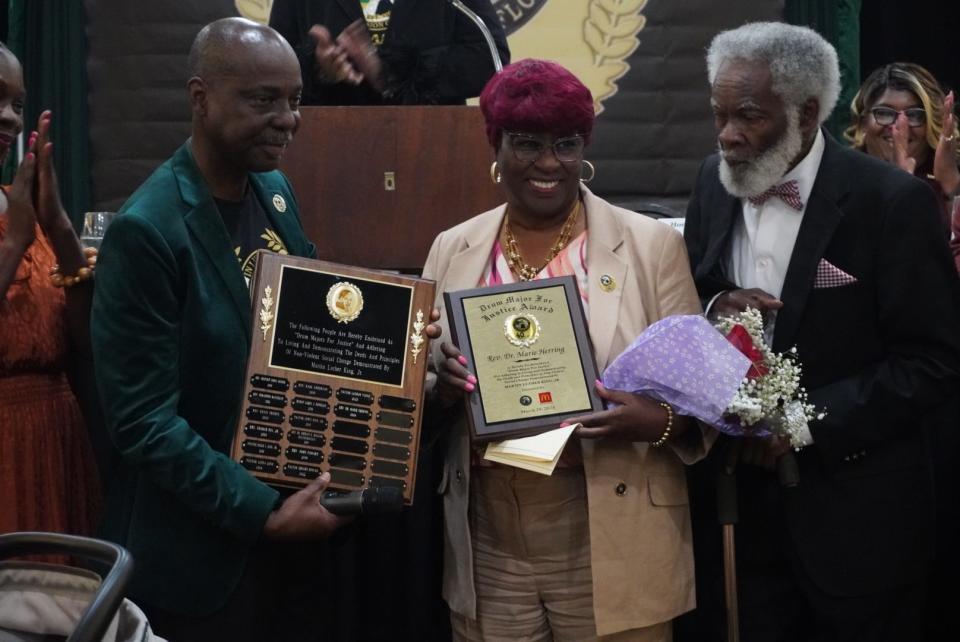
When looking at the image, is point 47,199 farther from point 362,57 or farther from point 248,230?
point 362,57

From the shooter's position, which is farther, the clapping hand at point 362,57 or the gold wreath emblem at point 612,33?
the gold wreath emblem at point 612,33

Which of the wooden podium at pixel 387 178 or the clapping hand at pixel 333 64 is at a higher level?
the clapping hand at pixel 333 64

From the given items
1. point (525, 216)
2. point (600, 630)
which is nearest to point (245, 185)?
point (525, 216)

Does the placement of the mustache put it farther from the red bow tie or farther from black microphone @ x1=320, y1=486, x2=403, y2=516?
the red bow tie

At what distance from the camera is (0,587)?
2.11 metres

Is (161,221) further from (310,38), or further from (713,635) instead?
(713,635)

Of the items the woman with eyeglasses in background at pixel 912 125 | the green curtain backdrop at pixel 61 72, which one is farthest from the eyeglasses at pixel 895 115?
the green curtain backdrop at pixel 61 72

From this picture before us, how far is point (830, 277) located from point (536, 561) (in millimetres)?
961

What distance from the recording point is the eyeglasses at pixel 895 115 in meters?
4.34

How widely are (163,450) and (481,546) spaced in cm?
81

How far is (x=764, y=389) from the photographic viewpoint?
2.80 m

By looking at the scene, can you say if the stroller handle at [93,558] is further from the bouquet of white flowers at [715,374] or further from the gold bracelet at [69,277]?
the bouquet of white flowers at [715,374]

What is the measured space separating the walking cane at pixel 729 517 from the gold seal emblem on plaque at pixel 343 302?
38.1 inches

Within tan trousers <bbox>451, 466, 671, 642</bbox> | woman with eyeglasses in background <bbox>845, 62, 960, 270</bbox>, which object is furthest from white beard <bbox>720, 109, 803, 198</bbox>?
woman with eyeglasses in background <bbox>845, 62, 960, 270</bbox>
